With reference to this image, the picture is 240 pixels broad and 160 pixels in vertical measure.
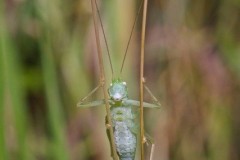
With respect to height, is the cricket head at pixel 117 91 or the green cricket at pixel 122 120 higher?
the cricket head at pixel 117 91

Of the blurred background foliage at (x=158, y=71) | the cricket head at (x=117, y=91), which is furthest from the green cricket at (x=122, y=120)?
the blurred background foliage at (x=158, y=71)

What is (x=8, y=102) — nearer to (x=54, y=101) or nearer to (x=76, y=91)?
(x=54, y=101)

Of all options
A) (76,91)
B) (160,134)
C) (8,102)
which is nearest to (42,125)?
(76,91)

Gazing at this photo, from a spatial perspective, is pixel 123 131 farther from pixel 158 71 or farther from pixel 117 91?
pixel 158 71

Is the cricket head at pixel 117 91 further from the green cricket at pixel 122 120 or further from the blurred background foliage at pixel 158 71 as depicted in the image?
the blurred background foliage at pixel 158 71

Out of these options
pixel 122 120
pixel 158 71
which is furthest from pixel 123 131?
pixel 158 71

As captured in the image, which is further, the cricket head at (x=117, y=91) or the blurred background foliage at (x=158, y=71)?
the blurred background foliage at (x=158, y=71)

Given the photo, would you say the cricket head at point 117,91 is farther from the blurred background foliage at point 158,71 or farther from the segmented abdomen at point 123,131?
the blurred background foliage at point 158,71

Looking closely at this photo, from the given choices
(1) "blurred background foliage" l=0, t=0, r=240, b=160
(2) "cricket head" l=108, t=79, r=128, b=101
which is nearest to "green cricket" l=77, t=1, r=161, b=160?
(2) "cricket head" l=108, t=79, r=128, b=101
